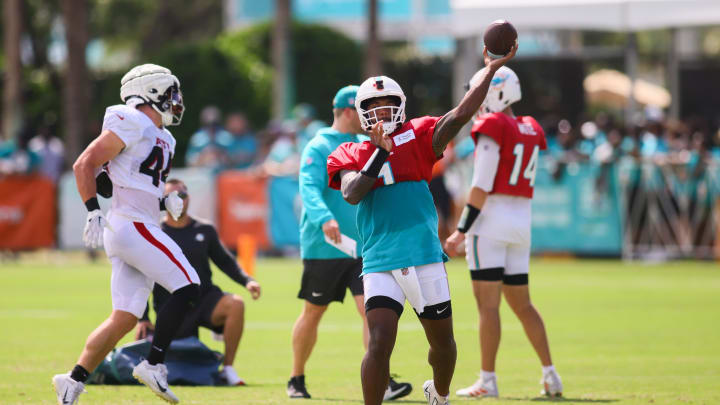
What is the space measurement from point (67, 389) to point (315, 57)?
2772 cm

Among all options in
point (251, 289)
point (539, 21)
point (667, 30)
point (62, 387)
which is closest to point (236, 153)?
point (539, 21)

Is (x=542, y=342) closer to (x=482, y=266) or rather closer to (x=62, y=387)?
(x=482, y=266)

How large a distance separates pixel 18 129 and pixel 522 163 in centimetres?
2314

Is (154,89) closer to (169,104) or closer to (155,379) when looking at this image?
(169,104)

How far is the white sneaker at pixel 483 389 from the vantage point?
9164mm

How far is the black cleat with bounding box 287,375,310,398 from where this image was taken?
29.8ft

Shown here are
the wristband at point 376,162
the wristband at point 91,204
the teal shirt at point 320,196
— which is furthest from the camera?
A: the teal shirt at point 320,196

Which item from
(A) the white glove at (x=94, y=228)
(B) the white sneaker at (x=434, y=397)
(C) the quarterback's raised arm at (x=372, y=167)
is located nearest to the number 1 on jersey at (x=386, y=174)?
(C) the quarterback's raised arm at (x=372, y=167)

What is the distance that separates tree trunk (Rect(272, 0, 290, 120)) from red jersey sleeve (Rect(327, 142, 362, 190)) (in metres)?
A: 22.5

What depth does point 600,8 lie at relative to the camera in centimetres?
2497

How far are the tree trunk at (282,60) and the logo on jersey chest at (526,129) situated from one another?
67.9 feet

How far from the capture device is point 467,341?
1258 centimetres

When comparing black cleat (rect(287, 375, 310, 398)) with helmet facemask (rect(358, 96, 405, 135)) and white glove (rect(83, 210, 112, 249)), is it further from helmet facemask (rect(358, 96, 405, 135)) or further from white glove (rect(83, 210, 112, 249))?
helmet facemask (rect(358, 96, 405, 135))

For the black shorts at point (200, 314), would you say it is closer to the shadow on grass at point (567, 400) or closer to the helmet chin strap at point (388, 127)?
the shadow on grass at point (567, 400)
